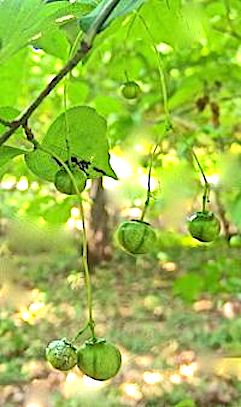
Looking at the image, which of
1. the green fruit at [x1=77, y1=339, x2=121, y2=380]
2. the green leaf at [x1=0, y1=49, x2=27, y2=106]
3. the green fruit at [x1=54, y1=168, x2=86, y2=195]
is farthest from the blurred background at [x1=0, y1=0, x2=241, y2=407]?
the green fruit at [x1=77, y1=339, x2=121, y2=380]

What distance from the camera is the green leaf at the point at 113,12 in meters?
0.69

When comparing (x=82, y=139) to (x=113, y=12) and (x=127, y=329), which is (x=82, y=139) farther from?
(x=127, y=329)

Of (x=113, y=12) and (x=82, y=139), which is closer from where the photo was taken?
(x=113, y=12)

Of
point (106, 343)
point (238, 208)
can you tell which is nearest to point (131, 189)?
point (238, 208)

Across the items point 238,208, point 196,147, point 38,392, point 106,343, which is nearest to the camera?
point 106,343

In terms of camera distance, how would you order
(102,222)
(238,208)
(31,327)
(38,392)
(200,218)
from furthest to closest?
(102,222) → (31,327) → (38,392) → (238,208) → (200,218)

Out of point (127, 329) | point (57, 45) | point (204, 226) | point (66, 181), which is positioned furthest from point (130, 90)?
point (127, 329)

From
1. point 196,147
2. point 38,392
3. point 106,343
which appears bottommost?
point 38,392

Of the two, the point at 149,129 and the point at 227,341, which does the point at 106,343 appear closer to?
the point at 149,129

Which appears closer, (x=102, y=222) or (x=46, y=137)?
(x=46, y=137)

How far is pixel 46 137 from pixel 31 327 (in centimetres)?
379

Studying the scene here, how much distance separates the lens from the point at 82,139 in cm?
89

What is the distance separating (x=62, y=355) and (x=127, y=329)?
145 inches

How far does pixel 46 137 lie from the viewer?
0.89m
